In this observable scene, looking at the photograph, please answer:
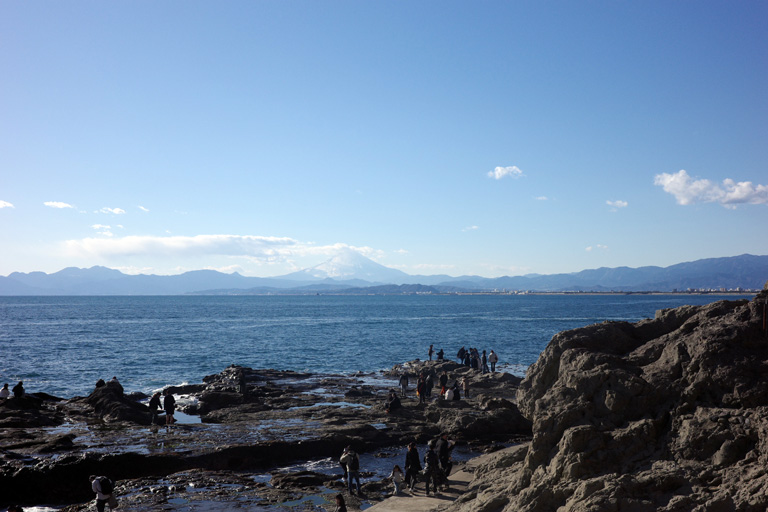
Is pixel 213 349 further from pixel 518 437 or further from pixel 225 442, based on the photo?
pixel 518 437

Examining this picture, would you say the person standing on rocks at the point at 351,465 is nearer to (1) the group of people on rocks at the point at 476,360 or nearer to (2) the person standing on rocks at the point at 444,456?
(2) the person standing on rocks at the point at 444,456

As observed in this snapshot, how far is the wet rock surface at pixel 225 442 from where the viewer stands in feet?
61.7

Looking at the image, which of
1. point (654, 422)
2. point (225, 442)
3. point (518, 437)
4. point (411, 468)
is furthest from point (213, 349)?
point (654, 422)

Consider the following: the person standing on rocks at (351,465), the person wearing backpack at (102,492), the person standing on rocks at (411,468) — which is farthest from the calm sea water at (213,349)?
the person standing on rocks at (411,468)

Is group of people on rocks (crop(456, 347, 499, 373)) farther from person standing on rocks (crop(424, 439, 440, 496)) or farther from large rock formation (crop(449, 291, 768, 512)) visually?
large rock formation (crop(449, 291, 768, 512))

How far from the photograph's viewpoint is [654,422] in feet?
36.3

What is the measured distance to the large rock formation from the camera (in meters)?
9.80

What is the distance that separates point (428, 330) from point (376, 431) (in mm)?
78519

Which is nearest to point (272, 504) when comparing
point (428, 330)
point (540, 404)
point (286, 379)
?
point (540, 404)

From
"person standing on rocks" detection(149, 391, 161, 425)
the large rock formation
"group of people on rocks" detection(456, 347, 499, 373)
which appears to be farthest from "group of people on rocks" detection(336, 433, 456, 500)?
"group of people on rocks" detection(456, 347, 499, 373)

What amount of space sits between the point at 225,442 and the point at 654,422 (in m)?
18.1

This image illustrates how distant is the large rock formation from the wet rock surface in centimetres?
854

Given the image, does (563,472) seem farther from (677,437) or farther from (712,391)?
(712,391)

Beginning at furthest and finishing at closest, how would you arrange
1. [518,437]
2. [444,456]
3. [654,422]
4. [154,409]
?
[154,409] → [518,437] → [444,456] → [654,422]
